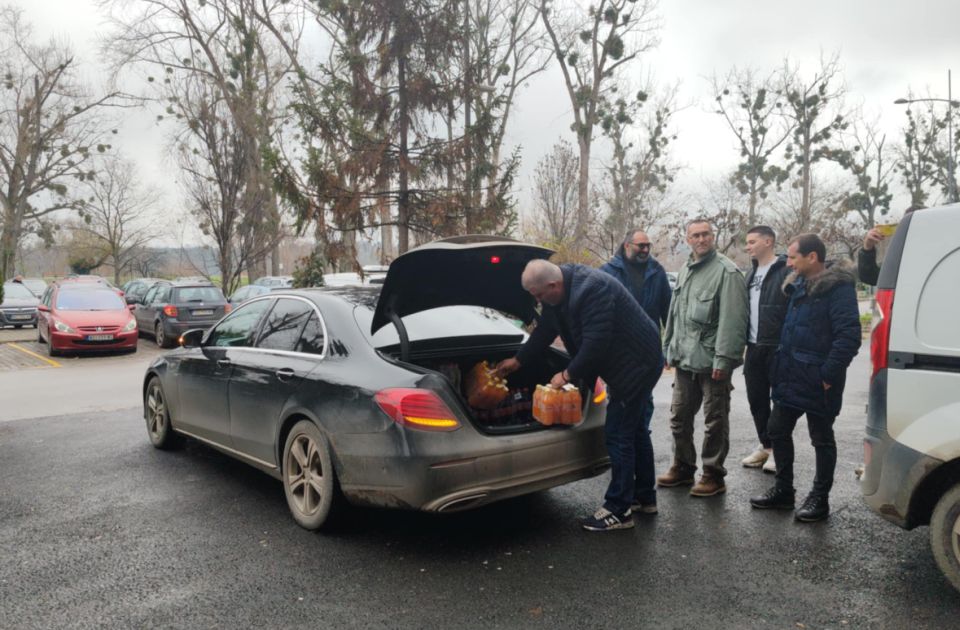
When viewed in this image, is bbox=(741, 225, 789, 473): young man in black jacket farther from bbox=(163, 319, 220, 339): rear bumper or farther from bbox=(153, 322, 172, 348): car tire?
bbox=(153, 322, 172, 348): car tire

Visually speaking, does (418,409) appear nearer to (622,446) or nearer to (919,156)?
(622,446)

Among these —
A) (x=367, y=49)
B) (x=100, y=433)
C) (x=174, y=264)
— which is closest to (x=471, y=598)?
(x=100, y=433)

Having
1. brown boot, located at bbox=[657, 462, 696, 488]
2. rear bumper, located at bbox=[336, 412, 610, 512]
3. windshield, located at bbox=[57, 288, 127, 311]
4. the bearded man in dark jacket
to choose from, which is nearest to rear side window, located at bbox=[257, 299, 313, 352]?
rear bumper, located at bbox=[336, 412, 610, 512]

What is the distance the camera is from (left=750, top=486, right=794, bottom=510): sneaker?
447 centimetres

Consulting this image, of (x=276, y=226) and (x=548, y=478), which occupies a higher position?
(x=276, y=226)

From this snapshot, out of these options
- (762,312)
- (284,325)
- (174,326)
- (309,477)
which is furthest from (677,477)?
(174,326)

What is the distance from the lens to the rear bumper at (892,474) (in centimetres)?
318

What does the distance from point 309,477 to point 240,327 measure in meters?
1.63

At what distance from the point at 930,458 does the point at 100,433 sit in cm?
700

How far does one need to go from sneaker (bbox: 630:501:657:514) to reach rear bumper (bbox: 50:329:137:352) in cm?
1312

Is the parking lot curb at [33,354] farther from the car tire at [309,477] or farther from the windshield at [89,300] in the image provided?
the car tire at [309,477]

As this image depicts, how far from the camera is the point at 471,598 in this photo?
10.8 feet

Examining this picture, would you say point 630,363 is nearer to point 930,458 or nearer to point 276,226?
point 930,458

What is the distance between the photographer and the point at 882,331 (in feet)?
10.9
